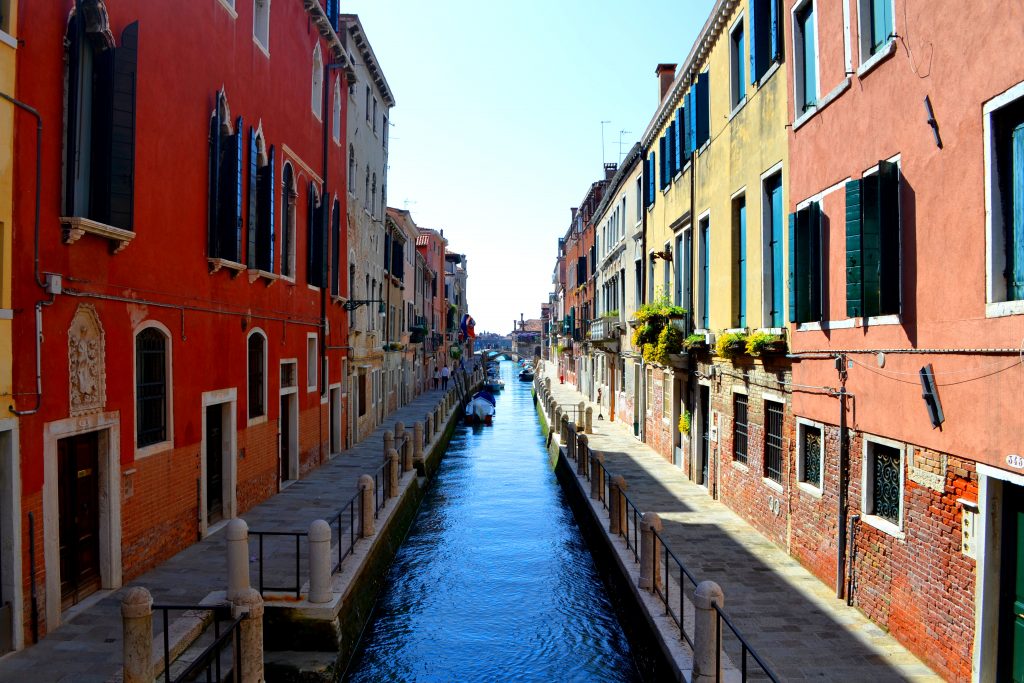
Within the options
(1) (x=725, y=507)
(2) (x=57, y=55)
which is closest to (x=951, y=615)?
(1) (x=725, y=507)

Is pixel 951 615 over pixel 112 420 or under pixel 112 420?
under

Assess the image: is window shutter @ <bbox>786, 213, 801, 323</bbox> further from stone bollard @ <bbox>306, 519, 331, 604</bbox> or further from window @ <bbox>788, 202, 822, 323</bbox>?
stone bollard @ <bbox>306, 519, 331, 604</bbox>

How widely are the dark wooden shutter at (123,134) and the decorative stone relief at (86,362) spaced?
40.2 inches

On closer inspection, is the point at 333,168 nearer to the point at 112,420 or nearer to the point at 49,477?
the point at 112,420

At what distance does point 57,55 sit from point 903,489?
855 cm

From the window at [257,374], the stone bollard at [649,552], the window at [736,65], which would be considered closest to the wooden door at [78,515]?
the window at [257,374]

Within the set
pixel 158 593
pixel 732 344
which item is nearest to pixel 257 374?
pixel 158 593

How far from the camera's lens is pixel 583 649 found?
9.08 meters

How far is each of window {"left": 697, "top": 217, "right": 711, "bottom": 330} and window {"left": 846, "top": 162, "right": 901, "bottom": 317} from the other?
6659 mm

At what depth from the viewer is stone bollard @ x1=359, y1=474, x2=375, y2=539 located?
10555mm

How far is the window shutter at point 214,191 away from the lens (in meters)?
10.5

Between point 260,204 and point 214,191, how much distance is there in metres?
1.99

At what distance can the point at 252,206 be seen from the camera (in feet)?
39.8

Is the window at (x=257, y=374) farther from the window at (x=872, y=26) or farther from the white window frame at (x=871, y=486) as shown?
the window at (x=872, y=26)
